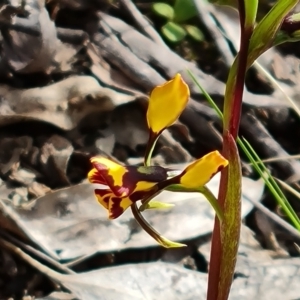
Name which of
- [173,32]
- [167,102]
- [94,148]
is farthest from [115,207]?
[173,32]

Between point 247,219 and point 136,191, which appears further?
point 247,219

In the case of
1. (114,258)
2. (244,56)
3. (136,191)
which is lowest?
(114,258)

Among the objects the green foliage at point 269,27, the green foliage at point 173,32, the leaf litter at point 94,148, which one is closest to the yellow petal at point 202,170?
the green foliage at point 269,27

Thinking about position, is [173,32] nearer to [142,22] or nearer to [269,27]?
[142,22]

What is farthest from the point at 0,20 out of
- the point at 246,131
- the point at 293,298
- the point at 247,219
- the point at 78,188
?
the point at 293,298

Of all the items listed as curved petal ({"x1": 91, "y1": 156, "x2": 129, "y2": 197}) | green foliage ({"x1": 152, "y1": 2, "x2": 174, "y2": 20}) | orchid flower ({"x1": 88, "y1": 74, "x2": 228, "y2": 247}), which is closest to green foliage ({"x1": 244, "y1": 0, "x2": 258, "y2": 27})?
orchid flower ({"x1": 88, "y1": 74, "x2": 228, "y2": 247})

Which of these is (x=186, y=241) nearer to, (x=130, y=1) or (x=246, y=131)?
(x=246, y=131)
